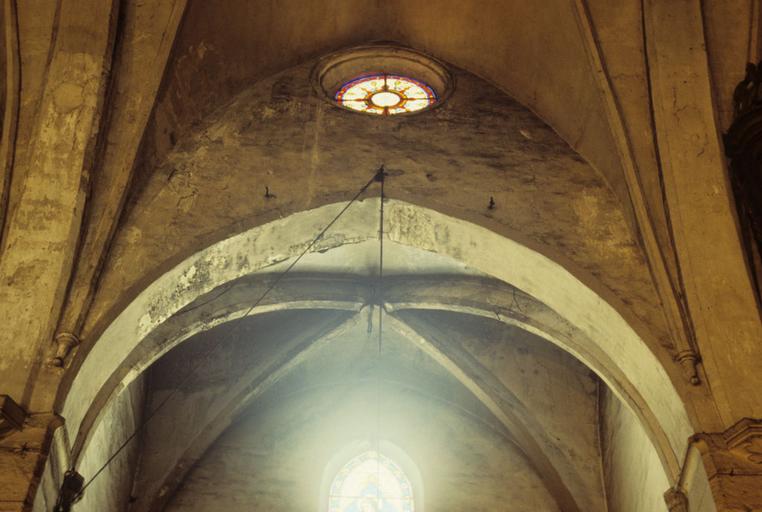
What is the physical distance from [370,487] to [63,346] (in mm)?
4938

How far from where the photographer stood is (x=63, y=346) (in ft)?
28.7

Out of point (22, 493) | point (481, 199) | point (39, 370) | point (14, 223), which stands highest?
point (481, 199)

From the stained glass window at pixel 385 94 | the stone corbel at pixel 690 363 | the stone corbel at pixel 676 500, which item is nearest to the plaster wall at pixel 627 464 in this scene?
the stone corbel at pixel 676 500

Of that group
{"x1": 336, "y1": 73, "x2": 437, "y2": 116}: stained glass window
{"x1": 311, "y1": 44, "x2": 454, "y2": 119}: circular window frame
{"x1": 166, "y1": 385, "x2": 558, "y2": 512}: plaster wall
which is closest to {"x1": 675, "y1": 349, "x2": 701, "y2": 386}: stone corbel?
{"x1": 166, "y1": 385, "x2": 558, "y2": 512}: plaster wall

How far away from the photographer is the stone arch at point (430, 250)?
9164 mm

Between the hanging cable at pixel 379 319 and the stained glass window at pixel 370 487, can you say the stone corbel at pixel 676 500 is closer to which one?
the hanging cable at pixel 379 319

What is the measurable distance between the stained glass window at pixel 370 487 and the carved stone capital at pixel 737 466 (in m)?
4.85

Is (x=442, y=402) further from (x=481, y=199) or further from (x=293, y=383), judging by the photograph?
(x=481, y=199)

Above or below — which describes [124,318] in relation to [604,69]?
below

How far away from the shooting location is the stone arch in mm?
9164

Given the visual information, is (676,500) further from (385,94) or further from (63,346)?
(385,94)

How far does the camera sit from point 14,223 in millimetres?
9359

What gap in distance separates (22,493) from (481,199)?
16.0 ft

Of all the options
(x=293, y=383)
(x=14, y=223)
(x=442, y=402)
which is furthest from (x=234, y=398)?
(x=14, y=223)
